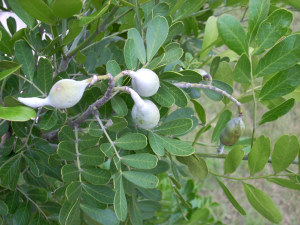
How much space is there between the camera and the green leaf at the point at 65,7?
41 cm

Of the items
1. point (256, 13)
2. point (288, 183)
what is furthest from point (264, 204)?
point (256, 13)

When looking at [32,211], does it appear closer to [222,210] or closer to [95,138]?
[95,138]

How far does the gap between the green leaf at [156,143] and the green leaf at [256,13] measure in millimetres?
201

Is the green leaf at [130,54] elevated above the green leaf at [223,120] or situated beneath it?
elevated above

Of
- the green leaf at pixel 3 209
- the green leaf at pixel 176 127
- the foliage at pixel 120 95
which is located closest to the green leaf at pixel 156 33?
the foliage at pixel 120 95

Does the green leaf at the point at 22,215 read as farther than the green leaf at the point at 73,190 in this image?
Yes

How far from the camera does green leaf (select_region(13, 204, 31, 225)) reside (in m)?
0.64

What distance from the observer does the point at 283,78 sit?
0.56 metres

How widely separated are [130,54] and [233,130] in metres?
0.21

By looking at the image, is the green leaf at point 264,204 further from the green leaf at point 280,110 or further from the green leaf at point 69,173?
the green leaf at point 69,173

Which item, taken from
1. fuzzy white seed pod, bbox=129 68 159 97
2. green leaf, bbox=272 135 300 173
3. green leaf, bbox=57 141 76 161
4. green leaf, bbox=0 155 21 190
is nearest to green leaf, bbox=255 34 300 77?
green leaf, bbox=272 135 300 173

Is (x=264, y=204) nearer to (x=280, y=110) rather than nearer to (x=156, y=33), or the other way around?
(x=280, y=110)

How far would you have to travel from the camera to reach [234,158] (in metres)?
0.59

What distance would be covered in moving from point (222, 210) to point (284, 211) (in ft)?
1.12
